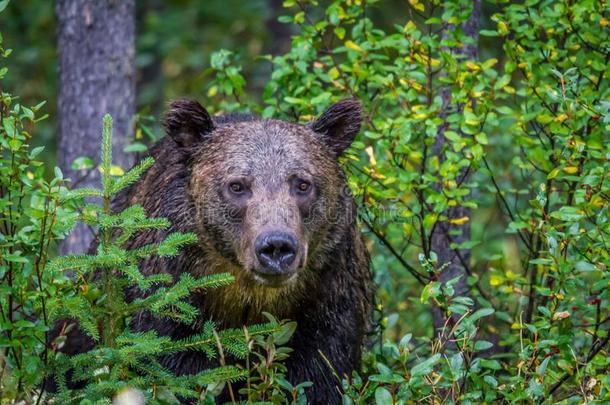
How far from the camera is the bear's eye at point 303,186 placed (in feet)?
19.9


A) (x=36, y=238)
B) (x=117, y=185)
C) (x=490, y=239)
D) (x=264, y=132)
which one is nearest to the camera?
(x=117, y=185)

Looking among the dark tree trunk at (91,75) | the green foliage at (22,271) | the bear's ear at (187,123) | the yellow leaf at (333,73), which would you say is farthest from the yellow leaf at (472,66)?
the dark tree trunk at (91,75)

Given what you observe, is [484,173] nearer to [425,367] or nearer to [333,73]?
[333,73]

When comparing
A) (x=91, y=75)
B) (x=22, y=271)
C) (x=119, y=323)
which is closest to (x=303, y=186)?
(x=119, y=323)

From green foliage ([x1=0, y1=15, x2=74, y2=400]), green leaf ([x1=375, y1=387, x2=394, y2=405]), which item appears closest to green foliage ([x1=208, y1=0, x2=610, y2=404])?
green leaf ([x1=375, y1=387, x2=394, y2=405])

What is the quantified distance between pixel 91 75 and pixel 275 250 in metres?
3.62

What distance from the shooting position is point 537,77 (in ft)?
21.9

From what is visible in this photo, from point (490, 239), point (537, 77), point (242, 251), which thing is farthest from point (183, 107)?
point (490, 239)

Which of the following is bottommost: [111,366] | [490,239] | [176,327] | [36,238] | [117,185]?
[490,239]

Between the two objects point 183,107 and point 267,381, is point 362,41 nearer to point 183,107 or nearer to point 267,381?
point 183,107

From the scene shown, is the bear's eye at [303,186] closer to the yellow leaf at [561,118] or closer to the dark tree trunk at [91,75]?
the yellow leaf at [561,118]

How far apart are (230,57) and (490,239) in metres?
4.36

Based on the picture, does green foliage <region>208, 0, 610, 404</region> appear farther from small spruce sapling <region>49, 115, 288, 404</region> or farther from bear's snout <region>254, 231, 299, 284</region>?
small spruce sapling <region>49, 115, 288, 404</region>

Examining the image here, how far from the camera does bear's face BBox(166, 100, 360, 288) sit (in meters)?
5.75
